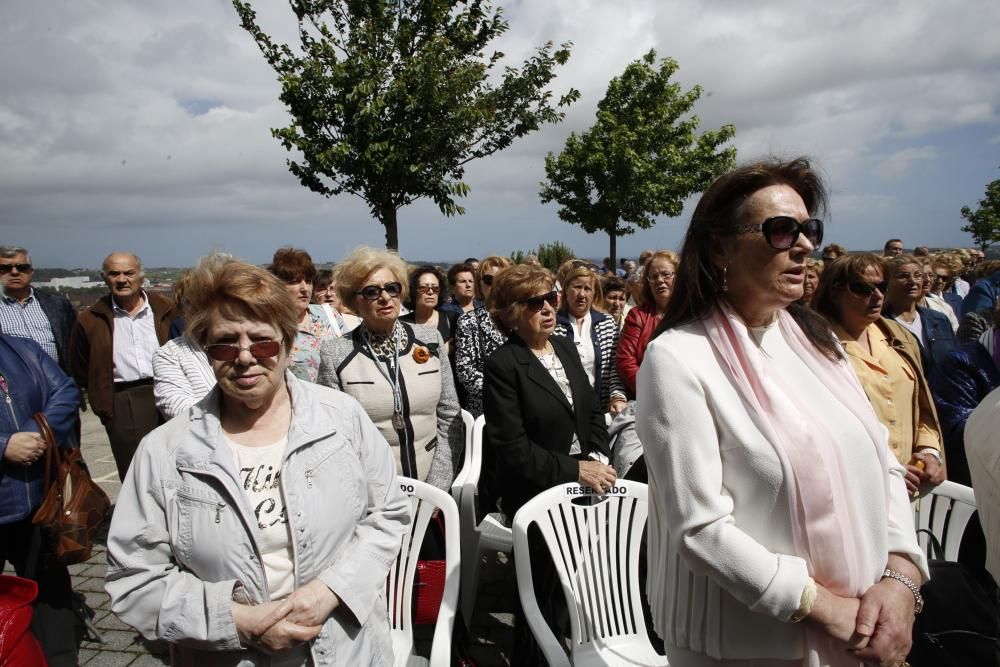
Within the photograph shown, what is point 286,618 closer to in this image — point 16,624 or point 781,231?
point 16,624

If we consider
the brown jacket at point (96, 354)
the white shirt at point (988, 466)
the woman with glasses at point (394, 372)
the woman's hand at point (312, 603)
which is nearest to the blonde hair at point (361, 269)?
the woman with glasses at point (394, 372)

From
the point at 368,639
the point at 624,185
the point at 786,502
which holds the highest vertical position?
the point at 624,185

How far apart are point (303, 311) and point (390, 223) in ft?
30.0

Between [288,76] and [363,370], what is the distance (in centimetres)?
1007

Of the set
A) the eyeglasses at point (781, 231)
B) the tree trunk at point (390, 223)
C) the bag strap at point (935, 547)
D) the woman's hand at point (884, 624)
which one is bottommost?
the bag strap at point (935, 547)

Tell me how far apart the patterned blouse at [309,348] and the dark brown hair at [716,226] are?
2.28 metres

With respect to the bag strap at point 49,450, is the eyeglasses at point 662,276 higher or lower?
higher

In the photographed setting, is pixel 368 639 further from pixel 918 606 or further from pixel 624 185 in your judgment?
pixel 624 185

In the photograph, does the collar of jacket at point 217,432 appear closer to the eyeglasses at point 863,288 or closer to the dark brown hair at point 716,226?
the dark brown hair at point 716,226

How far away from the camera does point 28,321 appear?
4727 millimetres

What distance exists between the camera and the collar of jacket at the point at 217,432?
1.67 metres

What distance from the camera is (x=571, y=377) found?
10.7 feet

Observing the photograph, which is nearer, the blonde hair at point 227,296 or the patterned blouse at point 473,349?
the blonde hair at point 227,296

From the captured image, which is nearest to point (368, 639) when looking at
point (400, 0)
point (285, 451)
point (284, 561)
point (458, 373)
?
point (284, 561)
